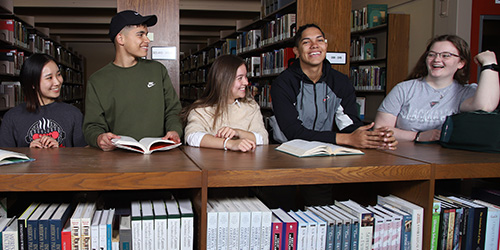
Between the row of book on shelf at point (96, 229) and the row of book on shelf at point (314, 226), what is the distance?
10 cm

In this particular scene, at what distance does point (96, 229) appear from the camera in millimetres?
1196

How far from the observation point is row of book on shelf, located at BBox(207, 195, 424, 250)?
1254 millimetres

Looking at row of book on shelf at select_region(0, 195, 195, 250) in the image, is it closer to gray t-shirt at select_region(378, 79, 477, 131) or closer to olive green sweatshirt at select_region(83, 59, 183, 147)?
olive green sweatshirt at select_region(83, 59, 183, 147)

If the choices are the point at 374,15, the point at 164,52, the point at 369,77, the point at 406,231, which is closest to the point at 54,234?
the point at 406,231

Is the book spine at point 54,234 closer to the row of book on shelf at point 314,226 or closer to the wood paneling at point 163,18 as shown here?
the row of book on shelf at point 314,226

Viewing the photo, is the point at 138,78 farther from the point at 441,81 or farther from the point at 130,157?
the point at 441,81

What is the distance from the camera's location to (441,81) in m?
2.16

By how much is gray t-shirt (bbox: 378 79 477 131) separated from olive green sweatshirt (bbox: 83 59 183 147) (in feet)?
3.97

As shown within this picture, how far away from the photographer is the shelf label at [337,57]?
3.65m

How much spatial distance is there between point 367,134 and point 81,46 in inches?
446

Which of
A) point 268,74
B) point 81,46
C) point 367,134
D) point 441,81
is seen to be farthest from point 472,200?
point 81,46

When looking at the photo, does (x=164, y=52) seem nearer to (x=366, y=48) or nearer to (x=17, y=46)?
(x=17, y=46)

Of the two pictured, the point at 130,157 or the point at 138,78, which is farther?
the point at 138,78

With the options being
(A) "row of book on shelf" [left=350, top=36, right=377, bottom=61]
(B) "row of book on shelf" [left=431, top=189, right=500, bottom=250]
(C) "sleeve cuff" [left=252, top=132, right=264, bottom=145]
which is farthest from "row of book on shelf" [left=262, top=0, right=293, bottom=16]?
(B) "row of book on shelf" [left=431, top=189, right=500, bottom=250]
